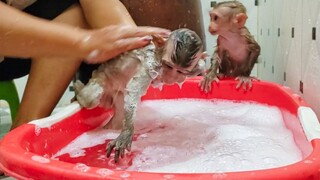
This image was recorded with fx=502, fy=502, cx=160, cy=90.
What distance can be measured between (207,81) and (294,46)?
0.94ft

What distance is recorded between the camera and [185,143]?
3.85 feet

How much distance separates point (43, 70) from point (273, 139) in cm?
67

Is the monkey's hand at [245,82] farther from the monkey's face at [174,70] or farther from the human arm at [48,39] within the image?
the human arm at [48,39]

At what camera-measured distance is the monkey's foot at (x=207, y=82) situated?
156 centimetres

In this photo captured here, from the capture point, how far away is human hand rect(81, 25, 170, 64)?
936mm

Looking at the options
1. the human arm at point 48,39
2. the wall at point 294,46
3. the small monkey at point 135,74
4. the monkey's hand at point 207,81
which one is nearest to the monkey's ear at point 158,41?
the small monkey at point 135,74

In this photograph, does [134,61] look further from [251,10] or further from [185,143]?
[251,10]

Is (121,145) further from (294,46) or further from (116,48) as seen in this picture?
(294,46)

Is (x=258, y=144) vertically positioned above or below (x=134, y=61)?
below

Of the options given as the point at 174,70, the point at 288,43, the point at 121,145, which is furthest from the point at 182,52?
Result: the point at 288,43

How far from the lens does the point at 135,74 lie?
3.78 feet

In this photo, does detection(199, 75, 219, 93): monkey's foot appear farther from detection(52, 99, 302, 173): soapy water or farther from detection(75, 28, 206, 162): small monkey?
detection(75, 28, 206, 162): small monkey

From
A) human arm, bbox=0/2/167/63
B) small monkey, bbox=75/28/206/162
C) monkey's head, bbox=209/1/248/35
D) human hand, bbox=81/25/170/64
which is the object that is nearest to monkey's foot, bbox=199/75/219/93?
monkey's head, bbox=209/1/248/35

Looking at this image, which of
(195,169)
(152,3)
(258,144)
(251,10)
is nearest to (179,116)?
(258,144)
